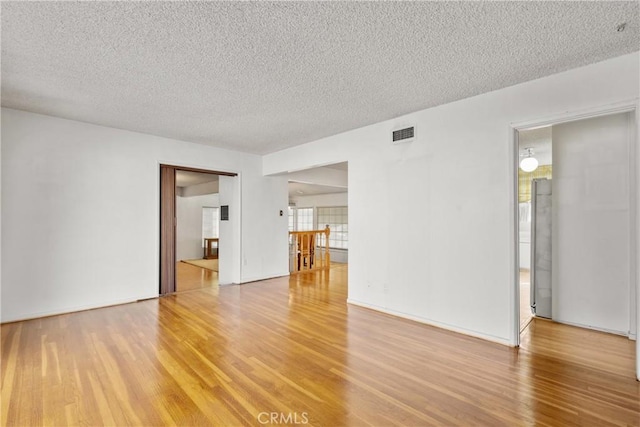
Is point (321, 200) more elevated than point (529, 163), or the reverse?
point (529, 163)

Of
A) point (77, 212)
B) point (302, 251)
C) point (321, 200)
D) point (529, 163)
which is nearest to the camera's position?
point (77, 212)

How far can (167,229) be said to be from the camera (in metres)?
Answer: 4.85

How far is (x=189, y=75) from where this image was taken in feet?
8.96

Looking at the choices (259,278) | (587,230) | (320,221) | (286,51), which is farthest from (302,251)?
(286,51)

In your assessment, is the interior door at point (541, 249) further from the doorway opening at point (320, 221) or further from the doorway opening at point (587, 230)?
the doorway opening at point (320, 221)

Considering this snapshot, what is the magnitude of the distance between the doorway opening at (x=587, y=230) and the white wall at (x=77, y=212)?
4.86 meters

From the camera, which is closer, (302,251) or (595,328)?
(595,328)

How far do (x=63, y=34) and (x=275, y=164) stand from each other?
12.9ft

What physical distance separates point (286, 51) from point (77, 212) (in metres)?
3.64

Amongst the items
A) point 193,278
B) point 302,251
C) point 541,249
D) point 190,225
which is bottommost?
point 193,278

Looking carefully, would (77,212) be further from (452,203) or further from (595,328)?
(595,328)

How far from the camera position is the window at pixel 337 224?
10250mm

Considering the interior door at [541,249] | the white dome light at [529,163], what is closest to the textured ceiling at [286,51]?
the interior door at [541,249]

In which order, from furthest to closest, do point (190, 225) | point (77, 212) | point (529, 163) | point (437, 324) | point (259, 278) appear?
point (190, 225)
point (259, 278)
point (529, 163)
point (77, 212)
point (437, 324)
